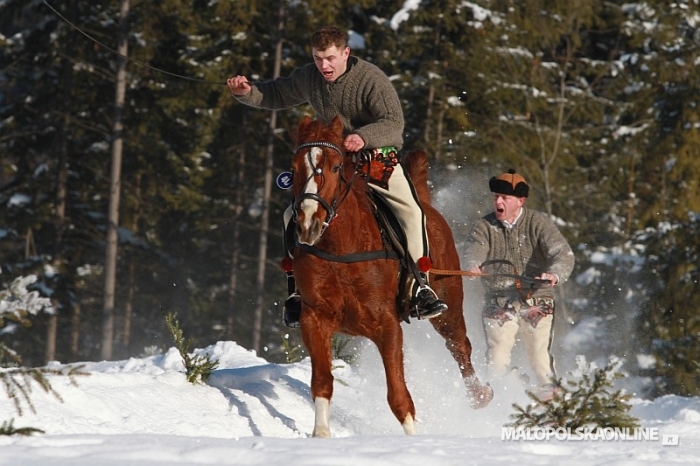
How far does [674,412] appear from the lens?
10430mm

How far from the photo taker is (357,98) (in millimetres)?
8477

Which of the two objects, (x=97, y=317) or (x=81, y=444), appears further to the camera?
(x=97, y=317)

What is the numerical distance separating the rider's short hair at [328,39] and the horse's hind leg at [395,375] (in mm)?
1993

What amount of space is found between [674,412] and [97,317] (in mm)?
28861

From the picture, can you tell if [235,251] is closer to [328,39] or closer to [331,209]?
[328,39]

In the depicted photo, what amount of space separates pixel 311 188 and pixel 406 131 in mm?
22738

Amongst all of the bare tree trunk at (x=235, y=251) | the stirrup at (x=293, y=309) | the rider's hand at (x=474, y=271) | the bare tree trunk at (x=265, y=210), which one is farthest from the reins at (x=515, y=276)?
the bare tree trunk at (x=235, y=251)

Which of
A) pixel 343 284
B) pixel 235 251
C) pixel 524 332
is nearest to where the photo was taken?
pixel 343 284

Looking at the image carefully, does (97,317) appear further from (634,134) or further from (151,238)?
(634,134)

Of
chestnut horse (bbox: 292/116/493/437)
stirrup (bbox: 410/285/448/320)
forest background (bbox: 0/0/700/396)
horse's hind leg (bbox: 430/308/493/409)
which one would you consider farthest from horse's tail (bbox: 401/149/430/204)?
Result: forest background (bbox: 0/0/700/396)

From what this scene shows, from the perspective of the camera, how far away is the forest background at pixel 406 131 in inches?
1085

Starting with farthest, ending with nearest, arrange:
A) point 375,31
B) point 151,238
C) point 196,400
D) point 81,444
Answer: point 151,238
point 375,31
point 196,400
point 81,444

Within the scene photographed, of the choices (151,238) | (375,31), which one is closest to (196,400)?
(375,31)

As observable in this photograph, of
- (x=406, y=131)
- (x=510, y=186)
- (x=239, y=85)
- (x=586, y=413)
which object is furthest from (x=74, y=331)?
(x=586, y=413)
